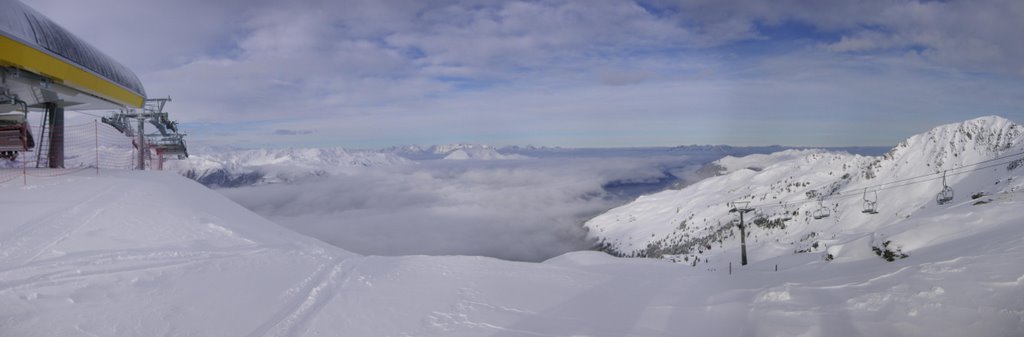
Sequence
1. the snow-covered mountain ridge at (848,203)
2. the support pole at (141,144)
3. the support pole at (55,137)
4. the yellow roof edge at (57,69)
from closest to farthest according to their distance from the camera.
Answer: the yellow roof edge at (57,69) < the support pole at (55,137) < the support pole at (141,144) < the snow-covered mountain ridge at (848,203)

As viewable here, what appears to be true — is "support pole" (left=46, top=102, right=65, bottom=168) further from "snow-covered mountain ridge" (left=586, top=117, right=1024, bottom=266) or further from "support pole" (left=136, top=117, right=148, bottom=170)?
"snow-covered mountain ridge" (left=586, top=117, right=1024, bottom=266)

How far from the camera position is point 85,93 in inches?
709

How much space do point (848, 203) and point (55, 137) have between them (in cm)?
9001

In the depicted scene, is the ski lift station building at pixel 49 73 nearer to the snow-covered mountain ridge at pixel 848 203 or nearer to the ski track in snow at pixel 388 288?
the ski track in snow at pixel 388 288

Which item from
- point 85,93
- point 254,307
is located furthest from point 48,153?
point 254,307

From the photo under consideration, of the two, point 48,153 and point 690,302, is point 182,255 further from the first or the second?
point 48,153

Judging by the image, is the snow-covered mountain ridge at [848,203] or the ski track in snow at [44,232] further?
the snow-covered mountain ridge at [848,203]

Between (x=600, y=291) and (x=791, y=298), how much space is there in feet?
14.1

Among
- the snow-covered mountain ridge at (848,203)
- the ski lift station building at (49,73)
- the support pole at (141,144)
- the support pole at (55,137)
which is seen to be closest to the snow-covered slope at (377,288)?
the ski lift station building at (49,73)

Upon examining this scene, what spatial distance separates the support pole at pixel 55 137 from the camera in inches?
709

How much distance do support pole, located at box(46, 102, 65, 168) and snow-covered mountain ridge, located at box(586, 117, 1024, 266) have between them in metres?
31.2

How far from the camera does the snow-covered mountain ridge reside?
77.4ft

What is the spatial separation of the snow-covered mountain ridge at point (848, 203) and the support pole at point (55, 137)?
31213 mm

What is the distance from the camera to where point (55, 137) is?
18.1 m
